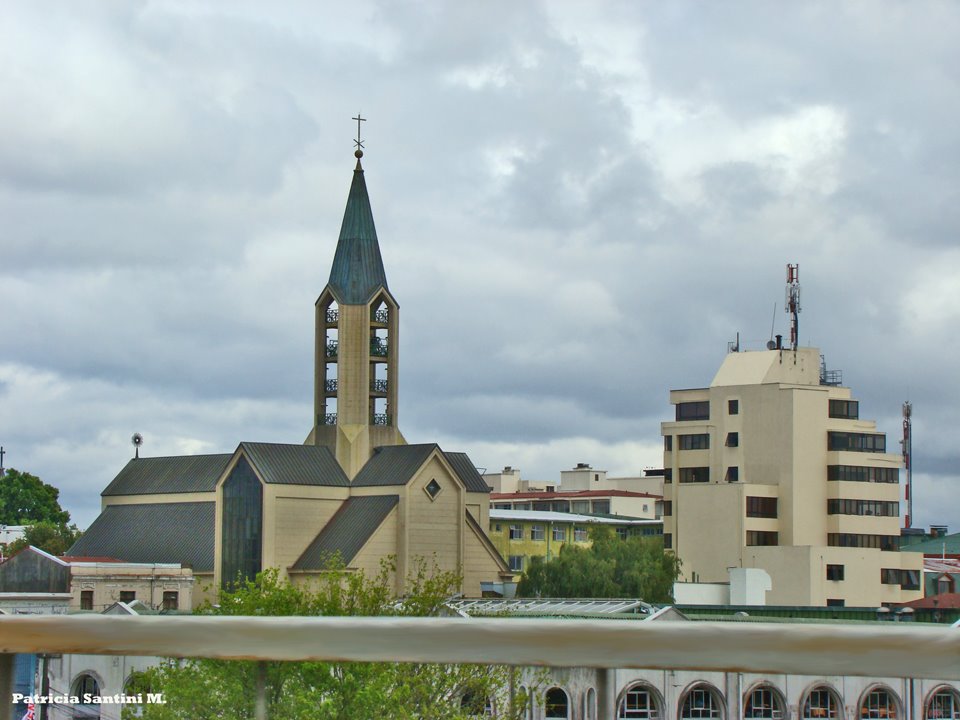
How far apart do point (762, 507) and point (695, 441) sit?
6.83 m

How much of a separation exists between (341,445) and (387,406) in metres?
3.92

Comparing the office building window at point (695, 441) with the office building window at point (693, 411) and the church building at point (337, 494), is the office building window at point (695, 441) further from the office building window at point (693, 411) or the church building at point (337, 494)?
the church building at point (337, 494)

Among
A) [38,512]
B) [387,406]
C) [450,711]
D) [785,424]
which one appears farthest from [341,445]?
[450,711]

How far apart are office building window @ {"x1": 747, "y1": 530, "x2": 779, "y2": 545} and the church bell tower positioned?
2155cm

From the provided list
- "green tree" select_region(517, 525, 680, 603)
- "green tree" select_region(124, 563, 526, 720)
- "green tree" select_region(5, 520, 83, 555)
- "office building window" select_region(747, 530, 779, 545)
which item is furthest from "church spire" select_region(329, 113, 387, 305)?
"green tree" select_region(124, 563, 526, 720)

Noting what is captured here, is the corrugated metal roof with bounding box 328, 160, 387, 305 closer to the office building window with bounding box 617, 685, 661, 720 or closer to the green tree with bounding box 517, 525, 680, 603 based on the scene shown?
the green tree with bounding box 517, 525, 680, 603

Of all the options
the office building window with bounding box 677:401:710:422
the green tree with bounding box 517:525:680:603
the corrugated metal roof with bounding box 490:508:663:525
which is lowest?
the green tree with bounding box 517:525:680:603

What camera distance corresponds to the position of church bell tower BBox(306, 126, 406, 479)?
98375 millimetres

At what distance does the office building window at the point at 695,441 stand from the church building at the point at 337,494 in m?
13.6

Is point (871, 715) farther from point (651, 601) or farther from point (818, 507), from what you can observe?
point (818, 507)

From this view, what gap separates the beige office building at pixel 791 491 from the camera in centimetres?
9856

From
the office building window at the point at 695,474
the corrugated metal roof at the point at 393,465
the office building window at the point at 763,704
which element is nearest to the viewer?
the office building window at the point at 763,704

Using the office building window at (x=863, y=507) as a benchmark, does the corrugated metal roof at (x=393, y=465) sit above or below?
above

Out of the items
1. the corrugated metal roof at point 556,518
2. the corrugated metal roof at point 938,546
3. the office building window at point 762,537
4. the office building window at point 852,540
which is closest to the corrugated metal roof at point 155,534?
the corrugated metal roof at point 556,518
